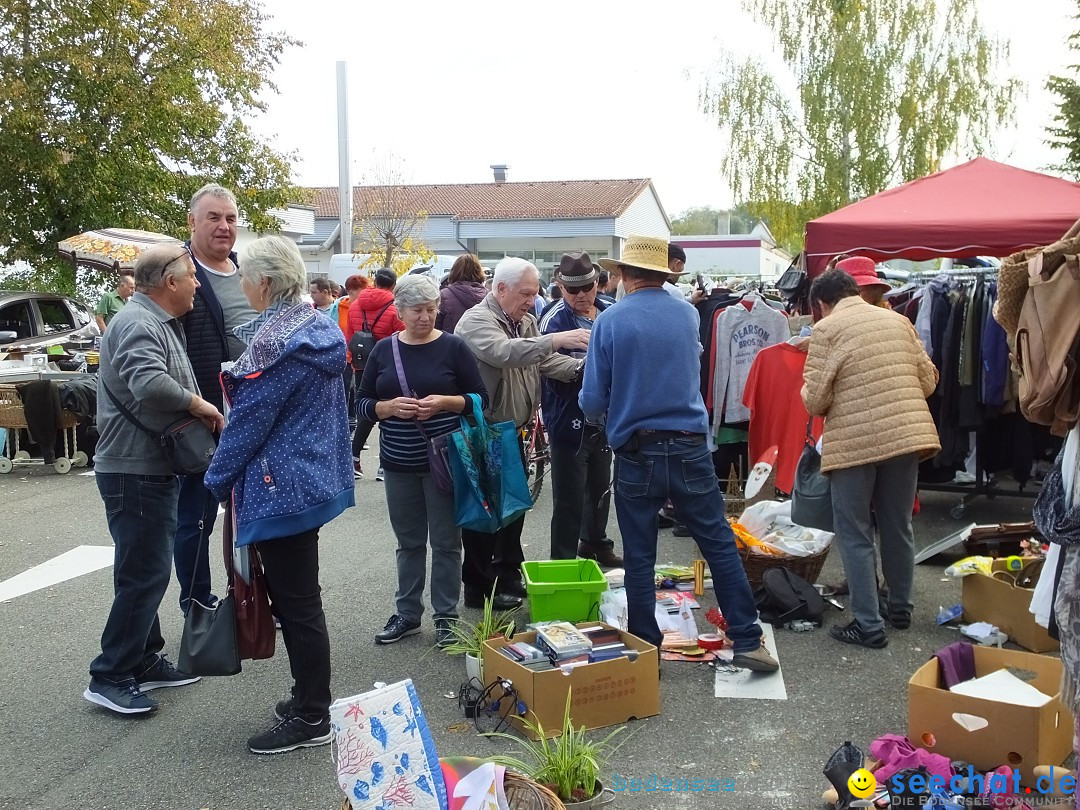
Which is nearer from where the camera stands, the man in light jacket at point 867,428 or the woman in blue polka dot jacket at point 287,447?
the woman in blue polka dot jacket at point 287,447

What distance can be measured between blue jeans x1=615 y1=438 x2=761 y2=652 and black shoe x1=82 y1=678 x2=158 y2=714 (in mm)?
2159

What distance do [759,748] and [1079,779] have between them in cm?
122

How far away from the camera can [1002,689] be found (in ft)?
11.8

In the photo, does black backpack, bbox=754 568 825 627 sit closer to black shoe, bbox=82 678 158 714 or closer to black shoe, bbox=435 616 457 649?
black shoe, bbox=435 616 457 649

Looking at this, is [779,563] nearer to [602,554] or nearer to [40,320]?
[602,554]

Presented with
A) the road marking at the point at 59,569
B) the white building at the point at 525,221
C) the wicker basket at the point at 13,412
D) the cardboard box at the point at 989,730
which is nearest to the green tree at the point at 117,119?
the wicker basket at the point at 13,412

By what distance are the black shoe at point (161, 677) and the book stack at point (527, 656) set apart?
4.85 feet

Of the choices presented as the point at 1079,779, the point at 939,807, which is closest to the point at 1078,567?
the point at 1079,779

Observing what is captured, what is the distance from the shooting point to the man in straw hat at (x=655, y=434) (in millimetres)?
4281

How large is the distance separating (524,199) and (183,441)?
43668 mm

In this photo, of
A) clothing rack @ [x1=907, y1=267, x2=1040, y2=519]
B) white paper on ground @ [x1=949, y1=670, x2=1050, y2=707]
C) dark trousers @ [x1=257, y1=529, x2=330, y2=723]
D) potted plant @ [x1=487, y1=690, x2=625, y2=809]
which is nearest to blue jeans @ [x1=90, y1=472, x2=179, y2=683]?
dark trousers @ [x1=257, y1=529, x2=330, y2=723]

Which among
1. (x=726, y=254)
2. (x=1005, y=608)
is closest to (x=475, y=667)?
(x=1005, y=608)

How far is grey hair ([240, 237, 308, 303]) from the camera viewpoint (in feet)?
11.7

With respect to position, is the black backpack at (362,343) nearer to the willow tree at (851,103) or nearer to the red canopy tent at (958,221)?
the red canopy tent at (958,221)
